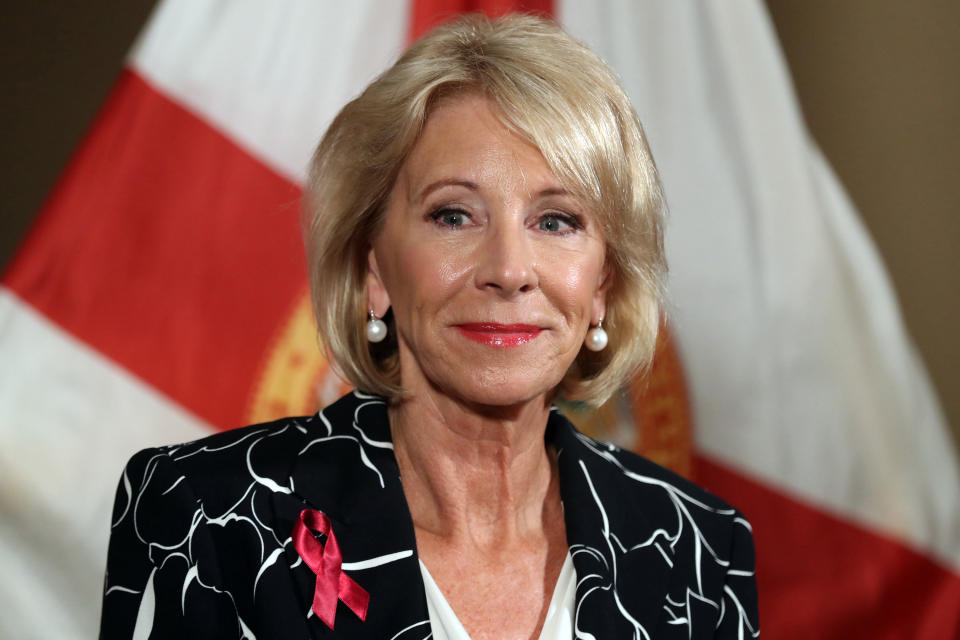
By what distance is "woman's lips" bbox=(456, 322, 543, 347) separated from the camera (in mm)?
1249

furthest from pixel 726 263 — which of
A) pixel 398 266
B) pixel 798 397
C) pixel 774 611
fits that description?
pixel 398 266

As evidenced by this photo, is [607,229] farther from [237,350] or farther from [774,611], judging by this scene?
[774,611]

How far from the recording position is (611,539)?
1.38m

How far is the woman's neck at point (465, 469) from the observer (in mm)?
1350

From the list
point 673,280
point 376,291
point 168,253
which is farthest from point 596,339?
point 168,253

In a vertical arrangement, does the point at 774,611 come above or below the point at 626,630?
below

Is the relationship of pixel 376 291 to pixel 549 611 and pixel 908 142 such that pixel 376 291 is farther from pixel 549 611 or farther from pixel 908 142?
pixel 908 142

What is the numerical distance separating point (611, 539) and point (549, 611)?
13 cm

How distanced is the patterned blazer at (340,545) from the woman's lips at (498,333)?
194 millimetres

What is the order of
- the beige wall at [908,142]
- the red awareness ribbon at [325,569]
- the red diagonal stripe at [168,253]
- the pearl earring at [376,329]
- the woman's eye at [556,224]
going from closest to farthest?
the red awareness ribbon at [325,569] → the woman's eye at [556,224] → the pearl earring at [376,329] → the red diagonal stripe at [168,253] → the beige wall at [908,142]

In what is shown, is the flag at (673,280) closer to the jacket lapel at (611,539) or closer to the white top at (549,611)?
the jacket lapel at (611,539)

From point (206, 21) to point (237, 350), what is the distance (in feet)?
2.16

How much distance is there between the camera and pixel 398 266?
1.32 meters

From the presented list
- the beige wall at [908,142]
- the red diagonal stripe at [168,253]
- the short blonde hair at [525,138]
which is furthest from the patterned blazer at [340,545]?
the beige wall at [908,142]
